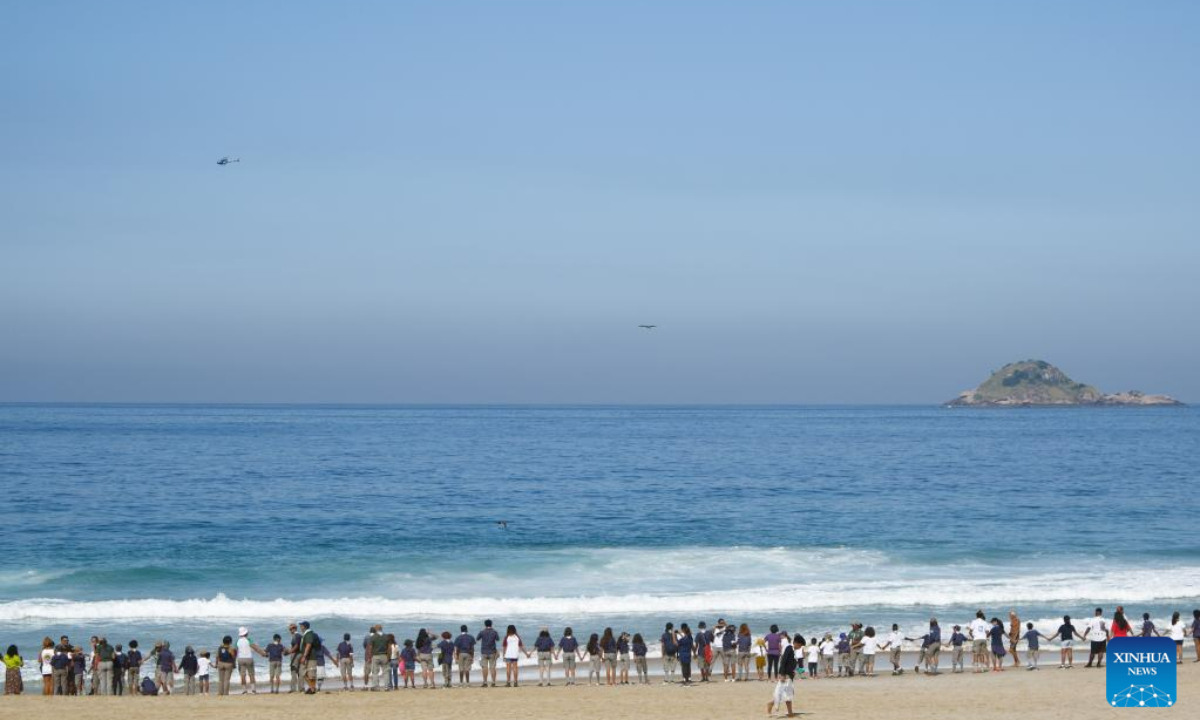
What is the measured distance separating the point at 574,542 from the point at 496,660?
24.7 m

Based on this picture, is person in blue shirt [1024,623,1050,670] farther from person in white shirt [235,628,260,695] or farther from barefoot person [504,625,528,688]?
person in white shirt [235,628,260,695]

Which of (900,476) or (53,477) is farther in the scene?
(900,476)

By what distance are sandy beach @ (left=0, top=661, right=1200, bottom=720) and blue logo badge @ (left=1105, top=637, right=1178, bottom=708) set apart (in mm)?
5993

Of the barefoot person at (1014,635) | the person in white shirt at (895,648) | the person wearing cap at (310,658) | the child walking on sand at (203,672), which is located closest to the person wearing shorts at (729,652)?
the person in white shirt at (895,648)

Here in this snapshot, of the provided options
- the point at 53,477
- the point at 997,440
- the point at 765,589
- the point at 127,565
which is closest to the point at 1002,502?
the point at 765,589

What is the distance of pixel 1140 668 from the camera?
16.1 metres

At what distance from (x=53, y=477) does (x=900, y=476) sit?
59.3 meters

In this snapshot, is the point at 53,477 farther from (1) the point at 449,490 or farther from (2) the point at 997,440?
(2) the point at 997,440

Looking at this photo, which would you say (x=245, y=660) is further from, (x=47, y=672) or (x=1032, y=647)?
(x=1032, y=647)

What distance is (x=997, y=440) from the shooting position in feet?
458

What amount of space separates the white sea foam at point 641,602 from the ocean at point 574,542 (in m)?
0.13

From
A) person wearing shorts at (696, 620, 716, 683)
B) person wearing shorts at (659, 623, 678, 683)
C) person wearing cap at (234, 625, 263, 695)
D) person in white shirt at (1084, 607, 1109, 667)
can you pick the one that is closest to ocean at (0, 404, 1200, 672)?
person in white shirt at (1084, 607, 1109, 667)

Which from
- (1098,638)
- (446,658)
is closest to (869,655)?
(1098,638)

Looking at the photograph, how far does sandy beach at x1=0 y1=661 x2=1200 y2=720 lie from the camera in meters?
22.5
